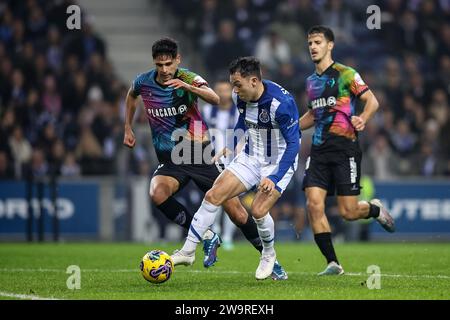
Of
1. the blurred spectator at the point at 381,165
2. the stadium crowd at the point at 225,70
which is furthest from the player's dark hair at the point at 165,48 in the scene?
the blurred spectator at the point at 381,165

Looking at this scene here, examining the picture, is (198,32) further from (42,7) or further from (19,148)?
(19,148)

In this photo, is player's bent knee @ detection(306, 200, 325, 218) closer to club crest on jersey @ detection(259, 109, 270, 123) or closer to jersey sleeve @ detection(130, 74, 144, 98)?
club crest on jersey @ detection(259, 109, 270, 123)

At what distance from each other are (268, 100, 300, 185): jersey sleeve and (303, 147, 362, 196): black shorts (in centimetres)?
110

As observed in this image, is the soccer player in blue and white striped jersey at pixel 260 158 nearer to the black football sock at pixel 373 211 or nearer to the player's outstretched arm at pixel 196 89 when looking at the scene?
the player's outstretched arm at pixel 196 89

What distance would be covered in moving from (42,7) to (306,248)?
9.78m

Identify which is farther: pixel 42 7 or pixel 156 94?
pixel 42 7

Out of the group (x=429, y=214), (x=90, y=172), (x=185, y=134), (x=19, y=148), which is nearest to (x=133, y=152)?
(x=90, y=172)

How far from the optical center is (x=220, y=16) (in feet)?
76.1

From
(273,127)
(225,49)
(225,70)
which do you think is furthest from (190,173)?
(225,49)

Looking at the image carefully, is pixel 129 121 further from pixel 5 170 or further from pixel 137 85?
pixel 5 170

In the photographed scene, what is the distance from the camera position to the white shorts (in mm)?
10109

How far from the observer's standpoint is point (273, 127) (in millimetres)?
10211

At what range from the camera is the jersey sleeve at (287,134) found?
10.0 meters

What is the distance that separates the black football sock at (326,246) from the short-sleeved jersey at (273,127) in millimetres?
1189
